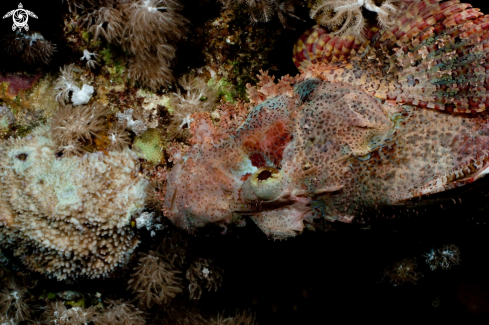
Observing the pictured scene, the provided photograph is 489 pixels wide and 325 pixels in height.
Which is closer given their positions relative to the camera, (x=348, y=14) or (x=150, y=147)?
(x=348, y=14)

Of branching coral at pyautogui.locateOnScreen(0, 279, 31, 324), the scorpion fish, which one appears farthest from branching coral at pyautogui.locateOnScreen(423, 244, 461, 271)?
branching coral at pyautogui.locateOnScreen(0, 279, 31, 324)

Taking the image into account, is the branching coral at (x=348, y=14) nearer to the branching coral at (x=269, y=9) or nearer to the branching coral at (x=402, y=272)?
the branching coral at (x=269, y=9)

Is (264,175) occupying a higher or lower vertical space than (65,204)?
higher

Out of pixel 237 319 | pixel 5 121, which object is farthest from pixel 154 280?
pixel 5 121

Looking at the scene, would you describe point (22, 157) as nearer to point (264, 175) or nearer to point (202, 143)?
point (202, 143)

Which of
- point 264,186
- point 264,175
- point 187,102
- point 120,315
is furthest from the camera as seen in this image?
point 120,315

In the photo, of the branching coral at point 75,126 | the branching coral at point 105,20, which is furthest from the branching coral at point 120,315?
the branching coral at point 105,20
